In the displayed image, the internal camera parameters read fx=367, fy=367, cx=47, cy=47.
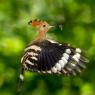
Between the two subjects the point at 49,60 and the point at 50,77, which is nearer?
the point at 49,60

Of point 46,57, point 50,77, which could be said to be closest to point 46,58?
point 46,57

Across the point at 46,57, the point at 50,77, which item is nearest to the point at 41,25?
the point at 46,57

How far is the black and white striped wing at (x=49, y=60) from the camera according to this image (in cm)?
63

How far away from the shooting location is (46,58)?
68 centimetres

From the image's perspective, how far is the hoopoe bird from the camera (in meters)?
0.62

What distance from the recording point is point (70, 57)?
750mm

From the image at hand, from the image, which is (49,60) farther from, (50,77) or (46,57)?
(50,77)

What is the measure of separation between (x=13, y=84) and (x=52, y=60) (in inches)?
54.8

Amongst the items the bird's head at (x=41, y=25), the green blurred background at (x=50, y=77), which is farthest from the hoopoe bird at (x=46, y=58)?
the green blurred background at (x=50, y=77)

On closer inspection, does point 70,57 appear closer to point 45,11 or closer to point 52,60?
point 52,60

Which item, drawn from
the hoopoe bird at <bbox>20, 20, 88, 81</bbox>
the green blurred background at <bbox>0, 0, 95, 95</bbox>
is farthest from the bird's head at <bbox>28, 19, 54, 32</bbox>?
the green blurred background at <bbox>0, 0, 95, 95</bbox>

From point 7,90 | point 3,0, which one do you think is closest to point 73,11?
point 3,0

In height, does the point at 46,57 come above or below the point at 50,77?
above

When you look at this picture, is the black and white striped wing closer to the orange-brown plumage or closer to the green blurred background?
the orange-brown plumage
